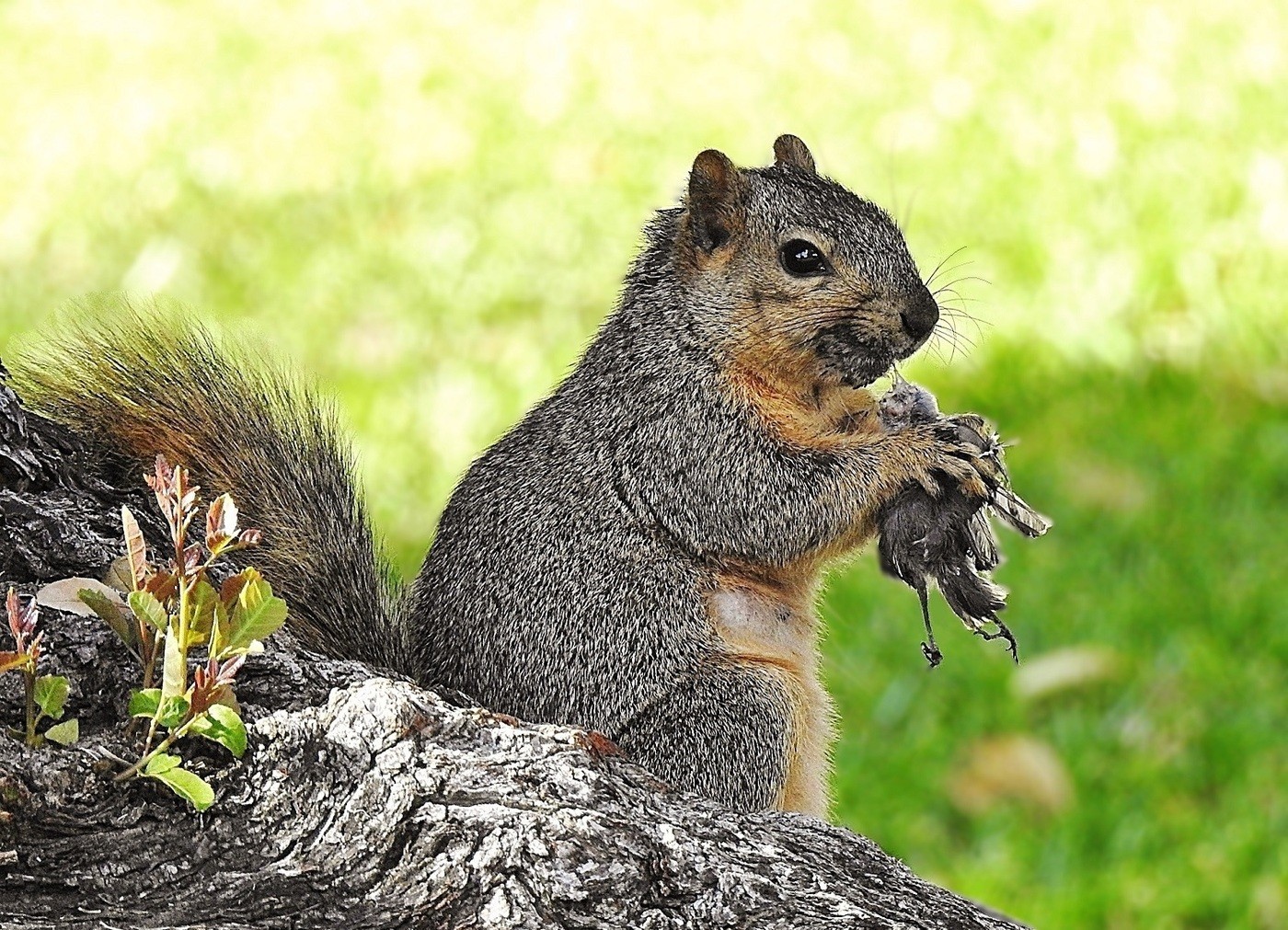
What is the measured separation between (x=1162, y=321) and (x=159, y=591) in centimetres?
257

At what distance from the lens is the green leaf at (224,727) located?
0.90m

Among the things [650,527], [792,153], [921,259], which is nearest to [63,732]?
[650,527]

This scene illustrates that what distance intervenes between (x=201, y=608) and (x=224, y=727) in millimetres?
60

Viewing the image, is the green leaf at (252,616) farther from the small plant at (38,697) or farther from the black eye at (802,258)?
the black eye at (802,258)

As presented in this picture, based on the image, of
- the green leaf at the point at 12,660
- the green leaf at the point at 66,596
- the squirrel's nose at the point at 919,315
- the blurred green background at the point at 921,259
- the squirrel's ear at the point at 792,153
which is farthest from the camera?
the blurred green background at the point at 921,259

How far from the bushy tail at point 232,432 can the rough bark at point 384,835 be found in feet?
0.84

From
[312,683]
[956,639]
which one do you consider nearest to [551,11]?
[956,639]

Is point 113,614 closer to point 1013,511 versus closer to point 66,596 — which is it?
point 66,596

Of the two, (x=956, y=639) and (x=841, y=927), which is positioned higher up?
(x=956, y=639)

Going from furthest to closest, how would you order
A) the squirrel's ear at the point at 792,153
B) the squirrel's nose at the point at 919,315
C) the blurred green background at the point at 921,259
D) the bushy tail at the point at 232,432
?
the blurred green background at the point at 921,259, the squirrel's ear at the point at 792,153, the squirrel's nose at the point at 919,315, the bushy tail at the point at 232,432

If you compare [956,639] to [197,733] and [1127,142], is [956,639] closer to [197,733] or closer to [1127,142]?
[1127,142]

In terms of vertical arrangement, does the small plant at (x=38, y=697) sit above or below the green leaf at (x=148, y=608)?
below

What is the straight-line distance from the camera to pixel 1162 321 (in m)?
3.18

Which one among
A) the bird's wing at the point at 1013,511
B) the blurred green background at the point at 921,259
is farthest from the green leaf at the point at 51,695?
the blurred green background at the point at 921,259
